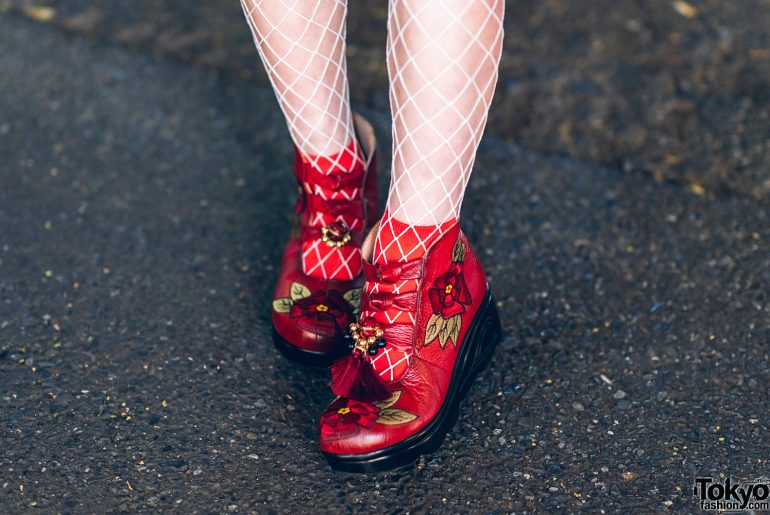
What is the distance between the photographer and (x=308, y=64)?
133 centimetres

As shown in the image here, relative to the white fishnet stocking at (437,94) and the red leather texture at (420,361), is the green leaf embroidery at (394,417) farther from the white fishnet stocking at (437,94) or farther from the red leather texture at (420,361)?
the white fishnet stocking at (437,94)

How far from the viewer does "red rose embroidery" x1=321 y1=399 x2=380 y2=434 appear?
1.25 meters

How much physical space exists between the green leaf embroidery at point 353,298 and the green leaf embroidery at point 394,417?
241 mm

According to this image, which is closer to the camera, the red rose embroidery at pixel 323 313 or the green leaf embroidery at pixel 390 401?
the green leaf embroidery at pixel 390 401

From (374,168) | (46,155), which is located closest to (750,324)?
(374,168)

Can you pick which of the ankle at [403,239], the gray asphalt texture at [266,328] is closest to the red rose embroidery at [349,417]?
the gray asphalt texture at [266,328]

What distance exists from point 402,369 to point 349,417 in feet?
0.38

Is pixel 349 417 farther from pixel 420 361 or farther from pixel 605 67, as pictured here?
pixel 605 67

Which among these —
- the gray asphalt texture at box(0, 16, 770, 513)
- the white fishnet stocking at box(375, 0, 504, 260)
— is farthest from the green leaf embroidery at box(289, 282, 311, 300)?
the white fishnet stocking at box(375, 0, 504, 260)

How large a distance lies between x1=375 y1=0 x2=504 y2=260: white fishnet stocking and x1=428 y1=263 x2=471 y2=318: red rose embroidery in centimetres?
8

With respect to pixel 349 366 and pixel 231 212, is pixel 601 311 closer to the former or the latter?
pixel 349 366

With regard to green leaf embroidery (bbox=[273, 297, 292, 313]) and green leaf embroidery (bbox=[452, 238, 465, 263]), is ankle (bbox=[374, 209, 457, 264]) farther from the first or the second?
green leaf embroidery (bbox=[273, 297, 292, 313])

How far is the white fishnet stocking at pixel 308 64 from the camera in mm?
1286

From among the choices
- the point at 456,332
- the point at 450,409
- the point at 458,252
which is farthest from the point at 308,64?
the point at 450,409
